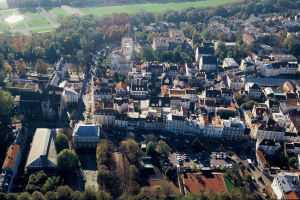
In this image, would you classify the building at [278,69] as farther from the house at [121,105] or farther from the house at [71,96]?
the house at [71,96]

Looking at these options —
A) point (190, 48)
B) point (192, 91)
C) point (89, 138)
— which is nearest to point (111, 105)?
point (89, 138)

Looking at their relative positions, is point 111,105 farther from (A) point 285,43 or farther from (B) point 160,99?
(A) point 285,43

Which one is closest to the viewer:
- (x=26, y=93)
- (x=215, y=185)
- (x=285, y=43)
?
(x=215, y=185)

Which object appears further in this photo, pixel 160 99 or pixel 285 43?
pixel 285 43

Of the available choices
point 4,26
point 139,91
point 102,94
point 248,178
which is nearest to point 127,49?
point 139,91

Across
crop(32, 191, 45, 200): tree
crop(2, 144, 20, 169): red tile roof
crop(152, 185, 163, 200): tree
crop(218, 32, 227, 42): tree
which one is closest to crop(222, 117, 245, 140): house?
crop(152, 185, 163, 200): tree

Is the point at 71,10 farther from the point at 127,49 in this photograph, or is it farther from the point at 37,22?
the point at 127,49

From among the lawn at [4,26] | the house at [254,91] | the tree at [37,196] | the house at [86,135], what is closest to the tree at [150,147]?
the house at [86,135]
